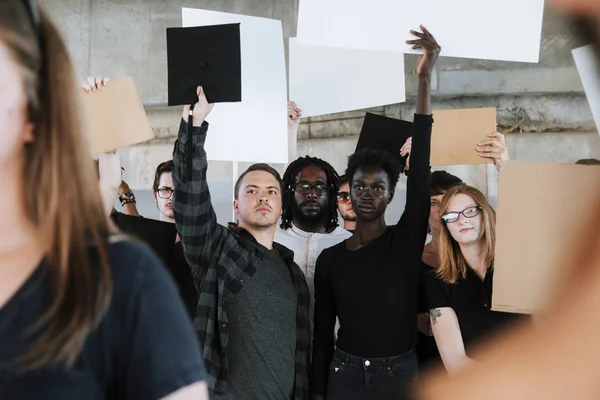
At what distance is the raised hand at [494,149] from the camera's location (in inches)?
92.9

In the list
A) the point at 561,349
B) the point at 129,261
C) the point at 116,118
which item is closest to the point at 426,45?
the point at 116,118

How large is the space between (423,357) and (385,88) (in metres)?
1.09

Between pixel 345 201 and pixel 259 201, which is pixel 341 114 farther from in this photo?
pixel 259 201

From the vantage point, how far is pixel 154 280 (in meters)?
0.71

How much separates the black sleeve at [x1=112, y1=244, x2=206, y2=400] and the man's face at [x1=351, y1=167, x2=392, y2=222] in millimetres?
1686

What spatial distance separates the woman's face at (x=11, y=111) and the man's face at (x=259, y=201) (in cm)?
175

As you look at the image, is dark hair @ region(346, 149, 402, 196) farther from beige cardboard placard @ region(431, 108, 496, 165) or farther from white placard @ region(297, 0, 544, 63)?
white placard @ region(297, 0, 544, 63)

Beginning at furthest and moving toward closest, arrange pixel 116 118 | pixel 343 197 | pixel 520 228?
pixel 343 197 → pixel 116 118 → pixel 520 228

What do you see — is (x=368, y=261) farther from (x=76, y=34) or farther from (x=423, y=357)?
(x=76, y=34)

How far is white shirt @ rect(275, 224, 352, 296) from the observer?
2.68m

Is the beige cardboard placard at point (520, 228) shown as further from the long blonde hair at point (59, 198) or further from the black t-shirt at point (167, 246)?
the black t-shirt at point (167, 246)

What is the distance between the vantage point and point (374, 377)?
2.09m

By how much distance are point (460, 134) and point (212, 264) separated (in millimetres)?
1006

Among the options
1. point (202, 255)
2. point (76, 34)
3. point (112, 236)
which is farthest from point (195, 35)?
point (76, 34)
